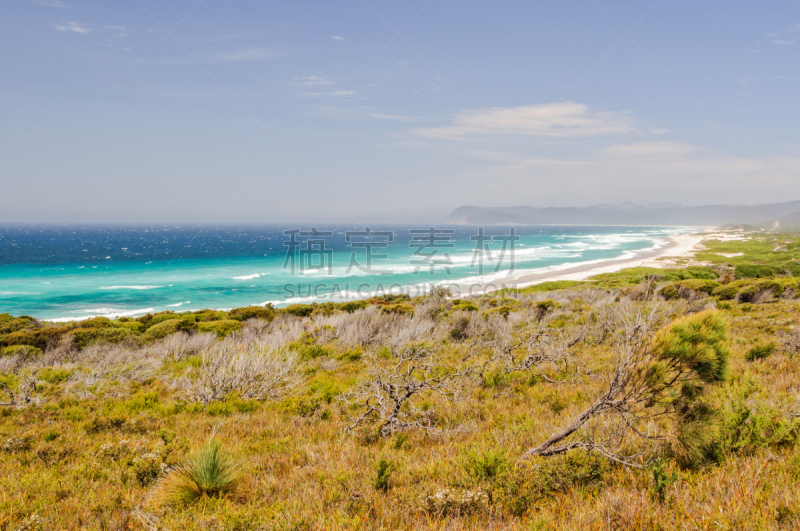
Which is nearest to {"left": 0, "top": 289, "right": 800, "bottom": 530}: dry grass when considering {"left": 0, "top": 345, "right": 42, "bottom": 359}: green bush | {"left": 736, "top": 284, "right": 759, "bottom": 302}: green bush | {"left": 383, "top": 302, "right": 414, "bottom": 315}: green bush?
{"left": 0, "top": 345, "right": 42, "bottom": 359}: green bush

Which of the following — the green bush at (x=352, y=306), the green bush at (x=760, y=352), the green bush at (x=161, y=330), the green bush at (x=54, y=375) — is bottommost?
the green bush at (x=352, y=306)

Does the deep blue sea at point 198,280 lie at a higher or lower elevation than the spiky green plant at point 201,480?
lower

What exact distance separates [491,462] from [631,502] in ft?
3.71

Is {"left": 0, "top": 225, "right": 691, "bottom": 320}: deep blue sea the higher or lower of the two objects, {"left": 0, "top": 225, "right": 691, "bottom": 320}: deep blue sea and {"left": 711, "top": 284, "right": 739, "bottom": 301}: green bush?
the lower

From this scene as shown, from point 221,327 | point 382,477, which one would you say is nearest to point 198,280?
point 221,327

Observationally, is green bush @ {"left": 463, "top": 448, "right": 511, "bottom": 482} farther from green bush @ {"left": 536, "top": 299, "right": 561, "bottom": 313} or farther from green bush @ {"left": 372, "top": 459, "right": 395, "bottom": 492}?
green bush @ {"left": 536, "top": 299, "right": 561, "bottom": 313}

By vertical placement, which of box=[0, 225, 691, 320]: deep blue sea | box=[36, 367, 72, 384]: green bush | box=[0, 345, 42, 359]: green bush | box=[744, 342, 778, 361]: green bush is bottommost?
box=[0, 225, 691, 320]: deep blue sea

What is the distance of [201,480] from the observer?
3082 mm

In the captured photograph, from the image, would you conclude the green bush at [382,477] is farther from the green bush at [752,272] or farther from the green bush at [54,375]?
the green bush at [752,272]

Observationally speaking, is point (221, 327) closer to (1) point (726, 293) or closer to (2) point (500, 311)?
(2) point (500, 311)

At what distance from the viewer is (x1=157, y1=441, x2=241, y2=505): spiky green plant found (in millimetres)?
3025

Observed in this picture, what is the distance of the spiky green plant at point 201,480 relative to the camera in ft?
9.93

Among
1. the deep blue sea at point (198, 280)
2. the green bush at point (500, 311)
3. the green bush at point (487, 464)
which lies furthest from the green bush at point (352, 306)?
the green bush at point (487, 464)

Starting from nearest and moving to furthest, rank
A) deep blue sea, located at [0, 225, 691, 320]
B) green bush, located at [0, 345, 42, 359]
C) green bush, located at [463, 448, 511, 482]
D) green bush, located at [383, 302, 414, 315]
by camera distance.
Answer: green bush, located at [463, 448, 511, 482] < green bush, located at [0, 345, 42, 359] < green bush, located at [383, 302, 414, 315] < deep blue sea, located at [0, 225, 691, 320]
